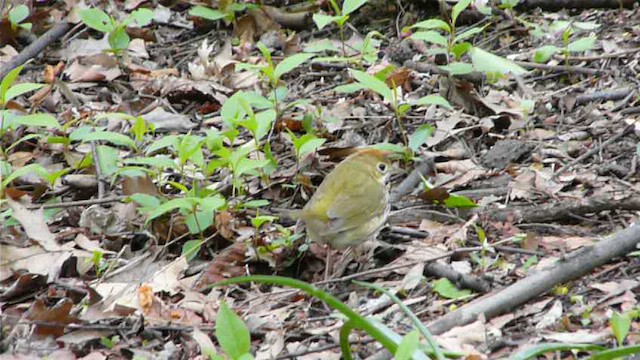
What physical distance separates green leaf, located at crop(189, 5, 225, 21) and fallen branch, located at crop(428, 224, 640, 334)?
399cm

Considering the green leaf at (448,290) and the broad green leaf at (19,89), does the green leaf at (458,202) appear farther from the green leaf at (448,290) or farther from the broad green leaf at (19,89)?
the broad green leaf at (19,89)

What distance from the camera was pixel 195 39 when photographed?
24.2 ft

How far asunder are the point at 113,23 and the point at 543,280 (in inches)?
157

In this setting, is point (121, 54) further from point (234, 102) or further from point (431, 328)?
point (431, 328)

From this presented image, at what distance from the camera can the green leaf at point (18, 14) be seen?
23.5ft

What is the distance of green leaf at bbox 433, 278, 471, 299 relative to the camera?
3.86 m

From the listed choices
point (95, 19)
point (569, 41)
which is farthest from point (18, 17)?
point (569, 41)

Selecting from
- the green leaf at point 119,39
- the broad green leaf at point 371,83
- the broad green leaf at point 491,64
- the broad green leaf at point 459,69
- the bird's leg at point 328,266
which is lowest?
the bird's leg at point 328,266

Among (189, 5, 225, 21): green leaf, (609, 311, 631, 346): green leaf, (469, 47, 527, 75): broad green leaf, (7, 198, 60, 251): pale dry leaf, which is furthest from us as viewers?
(189, 5, 225, 21): green leaf

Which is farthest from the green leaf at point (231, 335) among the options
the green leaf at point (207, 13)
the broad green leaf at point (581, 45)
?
the green leaf at point (207, 13)

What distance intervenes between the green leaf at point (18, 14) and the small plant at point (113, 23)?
27.9 inches

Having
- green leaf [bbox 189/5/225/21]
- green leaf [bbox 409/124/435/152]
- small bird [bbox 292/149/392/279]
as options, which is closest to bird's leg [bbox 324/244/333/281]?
small bird [bbox 292/149/392/279]

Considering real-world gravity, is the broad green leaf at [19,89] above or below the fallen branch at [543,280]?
above

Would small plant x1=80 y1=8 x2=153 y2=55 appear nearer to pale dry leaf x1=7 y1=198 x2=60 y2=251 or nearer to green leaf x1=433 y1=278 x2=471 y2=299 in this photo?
pale dry leaf x1=7 y1=198 x2=60 y2=251
